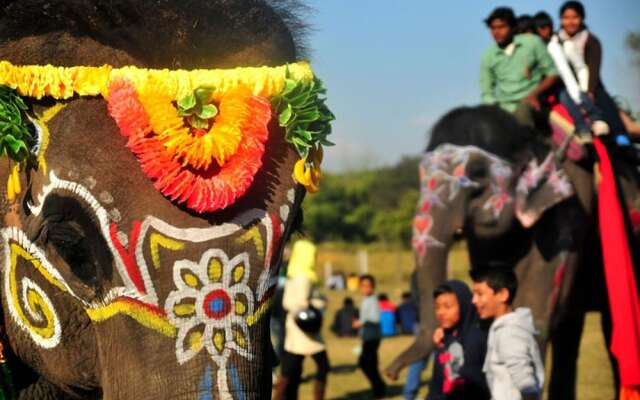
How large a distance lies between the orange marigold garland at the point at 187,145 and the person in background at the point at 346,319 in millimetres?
17623

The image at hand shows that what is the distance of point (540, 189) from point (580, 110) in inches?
28.3

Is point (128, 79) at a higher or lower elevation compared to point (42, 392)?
higher

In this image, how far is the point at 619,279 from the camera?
987cm

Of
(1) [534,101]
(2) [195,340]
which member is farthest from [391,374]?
(2) [195,340]

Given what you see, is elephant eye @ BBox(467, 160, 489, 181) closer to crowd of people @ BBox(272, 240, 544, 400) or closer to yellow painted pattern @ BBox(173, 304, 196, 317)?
crowd of people @ BBox(272, 240, 544, 400)

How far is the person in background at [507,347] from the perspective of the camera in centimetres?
719

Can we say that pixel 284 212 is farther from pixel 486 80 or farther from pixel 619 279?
pixel 486 80

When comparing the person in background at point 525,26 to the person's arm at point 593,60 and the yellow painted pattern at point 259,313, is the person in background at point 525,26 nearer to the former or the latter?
the person's arm at point 593,60

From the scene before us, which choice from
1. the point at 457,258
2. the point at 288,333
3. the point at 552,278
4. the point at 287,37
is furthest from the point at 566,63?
the point at 457,258

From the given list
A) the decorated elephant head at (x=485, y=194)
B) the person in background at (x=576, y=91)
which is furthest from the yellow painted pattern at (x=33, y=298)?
the person in background at (x=576, y=91)

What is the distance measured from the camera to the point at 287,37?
4.51 meters

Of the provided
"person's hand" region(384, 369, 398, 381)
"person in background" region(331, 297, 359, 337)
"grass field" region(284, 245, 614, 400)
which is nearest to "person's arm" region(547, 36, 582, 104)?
"person's hand" region(384, 369, 398, 381)

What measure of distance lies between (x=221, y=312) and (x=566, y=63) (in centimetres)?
729

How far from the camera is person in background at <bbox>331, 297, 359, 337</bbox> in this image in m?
21.7
